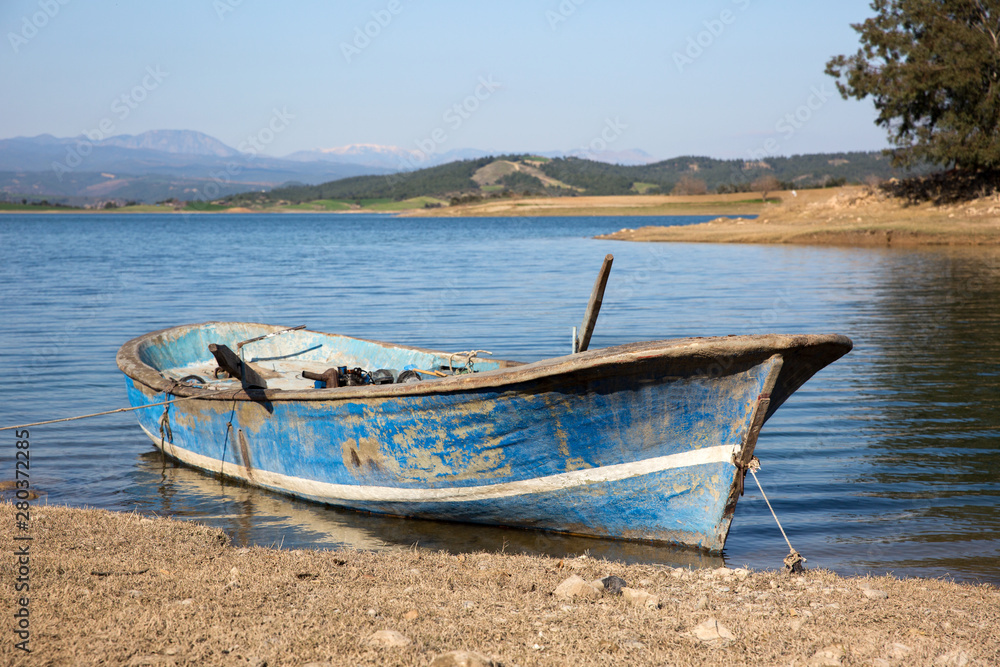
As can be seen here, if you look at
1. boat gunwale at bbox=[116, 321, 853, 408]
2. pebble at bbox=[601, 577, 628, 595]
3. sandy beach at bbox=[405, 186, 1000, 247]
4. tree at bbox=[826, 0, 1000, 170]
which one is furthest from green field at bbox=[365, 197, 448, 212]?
pebble at bbox=[601, 577, 628, 595]

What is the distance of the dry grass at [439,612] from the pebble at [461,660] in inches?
3.2

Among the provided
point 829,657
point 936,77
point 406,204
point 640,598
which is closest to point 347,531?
point 640,598

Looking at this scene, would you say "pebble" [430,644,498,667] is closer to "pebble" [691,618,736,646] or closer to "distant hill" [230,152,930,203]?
"pebble" [691,618,736,646]

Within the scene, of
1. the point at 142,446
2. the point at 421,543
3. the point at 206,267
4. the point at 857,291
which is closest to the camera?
the point at 421,543

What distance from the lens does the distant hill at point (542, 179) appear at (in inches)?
6319

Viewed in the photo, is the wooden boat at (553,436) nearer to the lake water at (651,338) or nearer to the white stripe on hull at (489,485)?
the white stripe on hull at (489,485)

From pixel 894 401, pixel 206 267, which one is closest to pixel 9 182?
pixel 206 267

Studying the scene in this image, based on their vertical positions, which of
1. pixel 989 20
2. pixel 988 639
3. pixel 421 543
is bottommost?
pixel 421 543

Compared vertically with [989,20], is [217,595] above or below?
below

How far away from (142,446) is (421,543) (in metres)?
4.46

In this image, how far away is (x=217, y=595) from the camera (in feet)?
13.3

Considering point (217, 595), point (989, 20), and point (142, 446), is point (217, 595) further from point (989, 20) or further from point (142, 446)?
point (989, 20)

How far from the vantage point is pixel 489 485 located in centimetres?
566

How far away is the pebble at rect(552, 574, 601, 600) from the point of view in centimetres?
423
